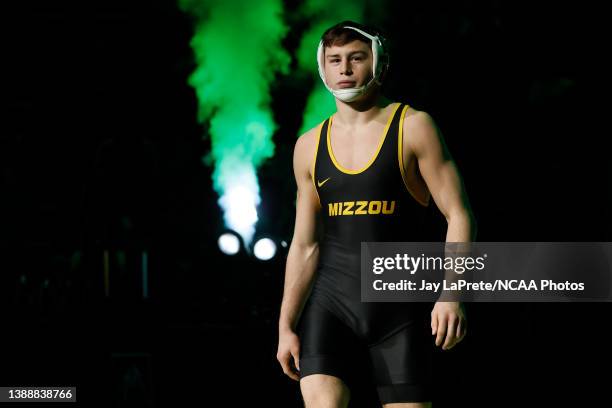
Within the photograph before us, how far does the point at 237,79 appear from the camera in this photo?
33.5ft

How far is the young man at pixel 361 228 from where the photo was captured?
137 inches

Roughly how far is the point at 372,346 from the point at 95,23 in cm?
673

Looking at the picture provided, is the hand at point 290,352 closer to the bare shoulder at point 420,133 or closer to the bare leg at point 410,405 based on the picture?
the bare leg at point 410,405

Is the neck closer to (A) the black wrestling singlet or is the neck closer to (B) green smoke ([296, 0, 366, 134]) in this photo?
(A) the black wrestling singlet

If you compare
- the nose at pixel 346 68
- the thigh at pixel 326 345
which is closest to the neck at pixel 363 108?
the nose at pixel 346 68

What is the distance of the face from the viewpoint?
3582 millimetres

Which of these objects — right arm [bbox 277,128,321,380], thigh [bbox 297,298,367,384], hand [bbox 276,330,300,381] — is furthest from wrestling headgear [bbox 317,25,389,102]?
hand [bbox 276,330,300,381]

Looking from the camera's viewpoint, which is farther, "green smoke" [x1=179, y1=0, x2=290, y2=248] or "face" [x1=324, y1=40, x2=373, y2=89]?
"green smoke" [x1=179, y1=0, x2=290, y2=248]

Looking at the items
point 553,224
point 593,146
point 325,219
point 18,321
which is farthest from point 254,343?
point 593,146

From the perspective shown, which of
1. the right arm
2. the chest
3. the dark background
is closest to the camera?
the chest

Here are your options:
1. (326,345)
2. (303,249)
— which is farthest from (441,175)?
(326,345)

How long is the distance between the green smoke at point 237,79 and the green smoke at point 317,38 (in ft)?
0.89

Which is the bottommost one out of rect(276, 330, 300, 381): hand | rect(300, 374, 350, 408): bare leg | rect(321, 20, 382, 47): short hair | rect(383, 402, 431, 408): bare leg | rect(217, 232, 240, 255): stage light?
rect(383, 402, 431, 408): bare leg

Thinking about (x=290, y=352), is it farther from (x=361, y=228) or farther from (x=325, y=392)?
(x=361, y=228)
